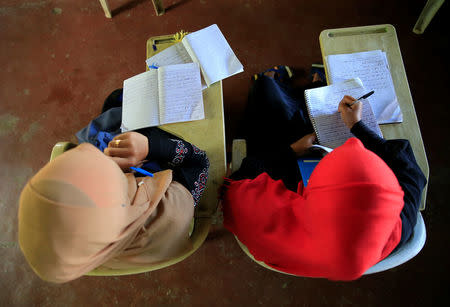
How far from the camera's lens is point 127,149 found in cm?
78

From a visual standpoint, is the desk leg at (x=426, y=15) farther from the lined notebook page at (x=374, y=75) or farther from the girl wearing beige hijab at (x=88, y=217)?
the girl wearing beige hijab at (x=88, y=217)

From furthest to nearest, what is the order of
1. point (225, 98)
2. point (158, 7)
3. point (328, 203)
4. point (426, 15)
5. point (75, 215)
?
point (158, 7) < point (225, 98) < point (426, 15) < point (328, 203) < point (75, 215)

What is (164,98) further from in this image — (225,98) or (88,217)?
(225,98)

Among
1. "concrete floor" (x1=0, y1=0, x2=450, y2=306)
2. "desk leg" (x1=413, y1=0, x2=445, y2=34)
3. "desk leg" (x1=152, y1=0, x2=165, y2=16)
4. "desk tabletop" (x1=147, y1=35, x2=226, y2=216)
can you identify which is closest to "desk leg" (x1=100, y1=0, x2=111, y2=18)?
"concrete floor" (x1=0, y1=0, x2=450, y2=306)

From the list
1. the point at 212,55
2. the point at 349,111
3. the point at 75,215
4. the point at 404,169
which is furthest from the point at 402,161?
the point at 75,215

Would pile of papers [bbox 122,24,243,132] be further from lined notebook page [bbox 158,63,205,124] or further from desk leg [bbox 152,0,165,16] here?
desk leg [bbox 152,0,165,16]

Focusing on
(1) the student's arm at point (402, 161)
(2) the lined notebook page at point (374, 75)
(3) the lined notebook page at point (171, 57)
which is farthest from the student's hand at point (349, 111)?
(3) the lined notebook page at point (171, 57)

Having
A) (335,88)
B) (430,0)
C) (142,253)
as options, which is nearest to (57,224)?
(142,253)

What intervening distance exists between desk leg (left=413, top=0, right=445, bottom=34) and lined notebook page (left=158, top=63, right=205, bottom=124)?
161cm

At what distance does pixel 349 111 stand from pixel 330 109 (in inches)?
3.1

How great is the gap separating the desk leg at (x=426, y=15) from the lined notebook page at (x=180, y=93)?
161cm

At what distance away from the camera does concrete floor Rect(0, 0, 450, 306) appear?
4.78 ft

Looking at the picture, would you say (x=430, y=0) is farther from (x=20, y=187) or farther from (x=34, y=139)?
(x=20, y=187)

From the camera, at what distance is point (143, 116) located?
3.38 ft
